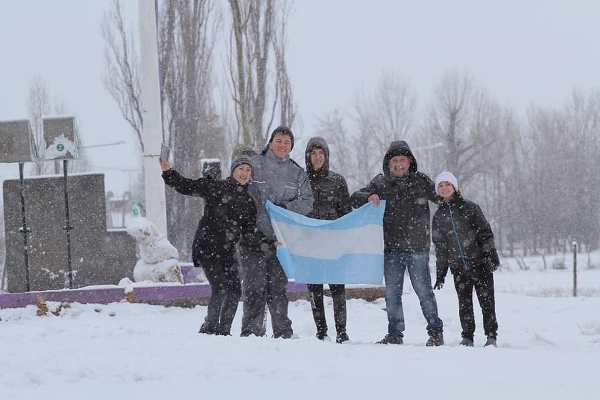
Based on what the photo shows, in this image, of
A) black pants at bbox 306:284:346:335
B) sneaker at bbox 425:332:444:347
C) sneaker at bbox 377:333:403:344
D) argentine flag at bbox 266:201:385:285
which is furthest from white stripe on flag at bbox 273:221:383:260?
sneaker at bbox 425:332:444:347

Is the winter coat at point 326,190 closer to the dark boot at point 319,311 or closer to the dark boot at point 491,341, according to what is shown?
the dark boot at point 319,311

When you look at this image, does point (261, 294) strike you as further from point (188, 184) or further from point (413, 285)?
point (413, 285)

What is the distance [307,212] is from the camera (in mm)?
7234

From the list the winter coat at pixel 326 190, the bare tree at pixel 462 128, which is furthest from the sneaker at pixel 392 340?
the bare tree at pixel 462 128

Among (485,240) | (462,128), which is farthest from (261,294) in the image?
(462,128)

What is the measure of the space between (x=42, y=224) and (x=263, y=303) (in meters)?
6.62

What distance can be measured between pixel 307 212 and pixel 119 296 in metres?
3.83

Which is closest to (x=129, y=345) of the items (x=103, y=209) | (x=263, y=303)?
(x=263, y=303)

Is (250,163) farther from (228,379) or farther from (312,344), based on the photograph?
(228,379)

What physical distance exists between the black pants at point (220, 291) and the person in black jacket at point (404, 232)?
1.30 m

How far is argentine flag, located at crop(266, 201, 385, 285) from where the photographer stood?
7332mm

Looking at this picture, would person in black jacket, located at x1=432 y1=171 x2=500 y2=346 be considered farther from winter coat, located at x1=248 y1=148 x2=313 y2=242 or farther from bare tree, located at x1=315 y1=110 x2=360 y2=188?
bare tree, located at x1=315 y1=110 x2=360 y2=188

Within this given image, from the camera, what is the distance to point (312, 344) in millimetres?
5469

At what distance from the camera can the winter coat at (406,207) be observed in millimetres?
6965
